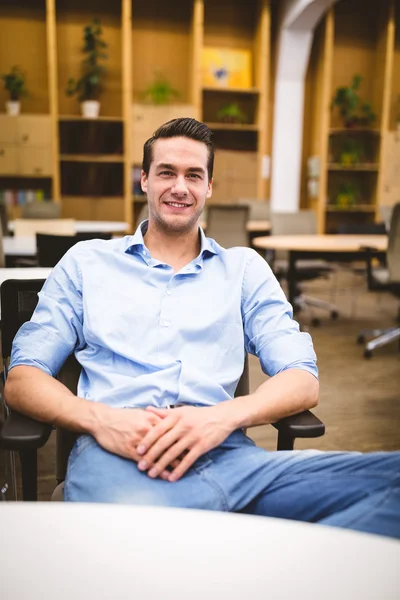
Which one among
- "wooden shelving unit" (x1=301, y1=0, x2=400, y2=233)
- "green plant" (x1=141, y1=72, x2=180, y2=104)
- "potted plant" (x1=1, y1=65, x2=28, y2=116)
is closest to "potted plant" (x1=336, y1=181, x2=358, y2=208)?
"wooden shelving unit" (x1=301, y1=0, x2=400, y2=233)

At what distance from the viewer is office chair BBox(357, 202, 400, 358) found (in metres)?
3.78

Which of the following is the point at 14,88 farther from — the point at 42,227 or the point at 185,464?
the point at 185,464

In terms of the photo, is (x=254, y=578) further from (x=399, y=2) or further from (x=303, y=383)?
(x=399, y=2)

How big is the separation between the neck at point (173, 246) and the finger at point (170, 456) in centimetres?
58

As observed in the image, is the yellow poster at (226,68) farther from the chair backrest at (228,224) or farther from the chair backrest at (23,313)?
the chair backrest at (23,313)

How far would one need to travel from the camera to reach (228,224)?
5.19 metres

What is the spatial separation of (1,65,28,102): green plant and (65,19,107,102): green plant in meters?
0.57

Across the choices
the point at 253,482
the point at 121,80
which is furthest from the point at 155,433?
the point at 121,80

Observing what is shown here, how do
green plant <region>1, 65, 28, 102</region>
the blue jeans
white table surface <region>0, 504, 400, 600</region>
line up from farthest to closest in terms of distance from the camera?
green plant <region>1, 65, 28, 102</region>, the blue jeans, white table surface <region>0, 504, 400, 600</region>

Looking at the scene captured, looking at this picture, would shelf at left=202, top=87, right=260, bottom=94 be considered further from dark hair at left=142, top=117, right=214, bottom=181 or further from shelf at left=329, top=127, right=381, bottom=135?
dark hair at left=142, top=117, right=214, bottom=181

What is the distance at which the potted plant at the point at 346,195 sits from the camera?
795cm

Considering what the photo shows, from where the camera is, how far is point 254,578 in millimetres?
541

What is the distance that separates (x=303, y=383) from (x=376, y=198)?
736cm

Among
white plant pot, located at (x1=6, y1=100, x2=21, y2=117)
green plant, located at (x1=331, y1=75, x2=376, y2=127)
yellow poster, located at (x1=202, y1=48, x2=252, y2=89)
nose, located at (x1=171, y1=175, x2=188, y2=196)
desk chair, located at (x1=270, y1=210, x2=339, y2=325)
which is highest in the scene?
yellow poster, located at (x1=202, y1=48, x2=252, y2=89)
